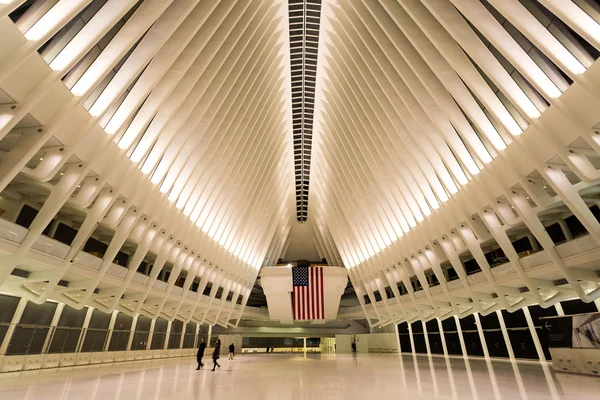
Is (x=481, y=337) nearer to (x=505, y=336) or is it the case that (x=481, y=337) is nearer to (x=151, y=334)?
(x=505, y=336)

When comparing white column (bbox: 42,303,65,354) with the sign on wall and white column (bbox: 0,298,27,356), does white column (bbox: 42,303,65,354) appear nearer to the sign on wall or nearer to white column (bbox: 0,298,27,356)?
white column (bbox: 0,298,27,356)

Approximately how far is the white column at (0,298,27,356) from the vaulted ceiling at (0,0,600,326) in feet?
3.74

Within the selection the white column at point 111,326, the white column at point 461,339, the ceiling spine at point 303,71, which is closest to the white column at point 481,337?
the white column at point 461,339

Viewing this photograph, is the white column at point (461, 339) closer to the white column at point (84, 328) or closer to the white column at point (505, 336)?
the white column at point (505, 336)

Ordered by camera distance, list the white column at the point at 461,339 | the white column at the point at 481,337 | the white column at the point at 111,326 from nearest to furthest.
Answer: the white column at the point at 111,326 < the white column at the point at 481,337 < the white column at the point at 461,339

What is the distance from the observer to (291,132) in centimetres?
2634

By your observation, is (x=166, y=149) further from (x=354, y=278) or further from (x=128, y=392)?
(x=354, y=278)

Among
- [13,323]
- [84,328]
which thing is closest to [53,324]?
[84,328]

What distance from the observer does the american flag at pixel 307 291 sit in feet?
103

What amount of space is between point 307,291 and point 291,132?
14.8 meters

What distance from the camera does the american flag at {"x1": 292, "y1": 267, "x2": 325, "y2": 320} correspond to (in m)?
31.4

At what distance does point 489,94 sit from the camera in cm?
1062

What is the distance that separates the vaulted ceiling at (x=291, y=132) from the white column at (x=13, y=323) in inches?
44.9

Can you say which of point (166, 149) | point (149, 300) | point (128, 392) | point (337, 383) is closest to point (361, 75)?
point (166, 149)
